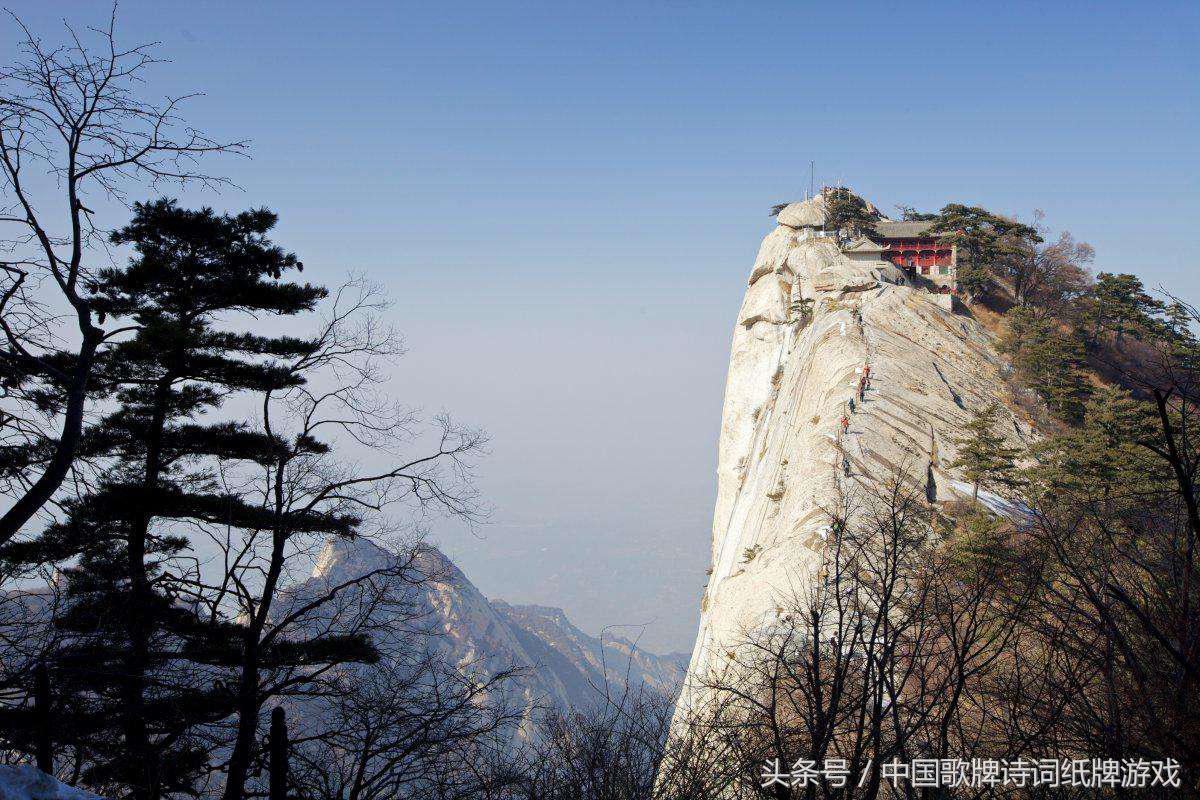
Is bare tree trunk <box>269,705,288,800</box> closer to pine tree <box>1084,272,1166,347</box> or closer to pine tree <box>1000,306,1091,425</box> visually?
pine tree <box>1000,306,1091,425</box>

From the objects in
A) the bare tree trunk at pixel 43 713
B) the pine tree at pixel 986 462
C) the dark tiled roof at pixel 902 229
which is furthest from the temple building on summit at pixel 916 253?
the bare tree trunk at pixel 43 713

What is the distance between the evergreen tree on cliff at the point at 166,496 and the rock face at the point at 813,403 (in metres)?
11.5

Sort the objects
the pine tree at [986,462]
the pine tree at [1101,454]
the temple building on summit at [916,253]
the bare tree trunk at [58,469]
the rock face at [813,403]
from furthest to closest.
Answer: the temple building on summit at [916,253], the rock face at [813,403], the pine tree at [986,462], the pine tree at [1101,454], the bare tree trunk at [58,469]

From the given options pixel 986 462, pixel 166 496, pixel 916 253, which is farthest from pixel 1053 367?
pixel 166 496

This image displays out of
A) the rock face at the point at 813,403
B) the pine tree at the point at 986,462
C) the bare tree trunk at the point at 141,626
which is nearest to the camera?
the bare tree trunk at the point at 141,626

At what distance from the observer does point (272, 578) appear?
1153cm

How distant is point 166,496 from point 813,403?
104ft

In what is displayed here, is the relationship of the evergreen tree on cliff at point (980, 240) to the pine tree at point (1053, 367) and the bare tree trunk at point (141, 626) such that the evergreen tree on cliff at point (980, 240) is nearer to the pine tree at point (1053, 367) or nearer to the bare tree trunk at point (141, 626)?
the pine tree at point (1053, 367)

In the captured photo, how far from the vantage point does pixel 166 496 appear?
494 inches

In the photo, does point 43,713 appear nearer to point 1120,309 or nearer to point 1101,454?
point 1101,454

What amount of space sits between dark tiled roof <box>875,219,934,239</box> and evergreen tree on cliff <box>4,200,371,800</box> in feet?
190

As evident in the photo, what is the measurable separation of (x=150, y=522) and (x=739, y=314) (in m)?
55.1

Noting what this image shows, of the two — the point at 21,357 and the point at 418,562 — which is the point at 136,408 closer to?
the point at 418,562

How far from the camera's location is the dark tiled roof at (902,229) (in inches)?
2376
